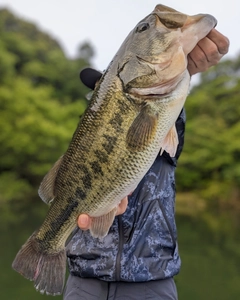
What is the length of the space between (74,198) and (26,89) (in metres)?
25.5

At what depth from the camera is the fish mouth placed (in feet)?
6.95

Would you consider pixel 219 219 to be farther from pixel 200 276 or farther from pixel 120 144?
pixel 120 144

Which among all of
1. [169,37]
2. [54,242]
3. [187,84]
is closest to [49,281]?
[54,242]

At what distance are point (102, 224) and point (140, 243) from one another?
24 centimetres

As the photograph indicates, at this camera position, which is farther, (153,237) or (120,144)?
(153,237)

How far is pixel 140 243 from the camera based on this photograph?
2338 millimetres

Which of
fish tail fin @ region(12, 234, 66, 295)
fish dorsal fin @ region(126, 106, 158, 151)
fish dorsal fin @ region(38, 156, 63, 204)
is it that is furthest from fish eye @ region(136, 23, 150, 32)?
fish tail fin @ region(12, 234, 66, 295)

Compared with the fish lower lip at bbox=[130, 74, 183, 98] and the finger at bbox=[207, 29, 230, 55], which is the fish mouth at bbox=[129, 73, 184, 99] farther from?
the finger at bbox=[207, 29, 230, 55]

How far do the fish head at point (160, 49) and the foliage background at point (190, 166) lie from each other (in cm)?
812

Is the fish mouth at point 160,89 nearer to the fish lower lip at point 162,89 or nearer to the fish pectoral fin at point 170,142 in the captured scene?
the fish lower lip at point 162,89

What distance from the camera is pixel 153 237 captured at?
233 centimetres

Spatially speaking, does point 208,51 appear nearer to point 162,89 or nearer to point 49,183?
point 162,89

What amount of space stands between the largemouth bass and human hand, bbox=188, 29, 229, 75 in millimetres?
145

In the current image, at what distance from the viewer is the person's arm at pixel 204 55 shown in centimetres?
223
